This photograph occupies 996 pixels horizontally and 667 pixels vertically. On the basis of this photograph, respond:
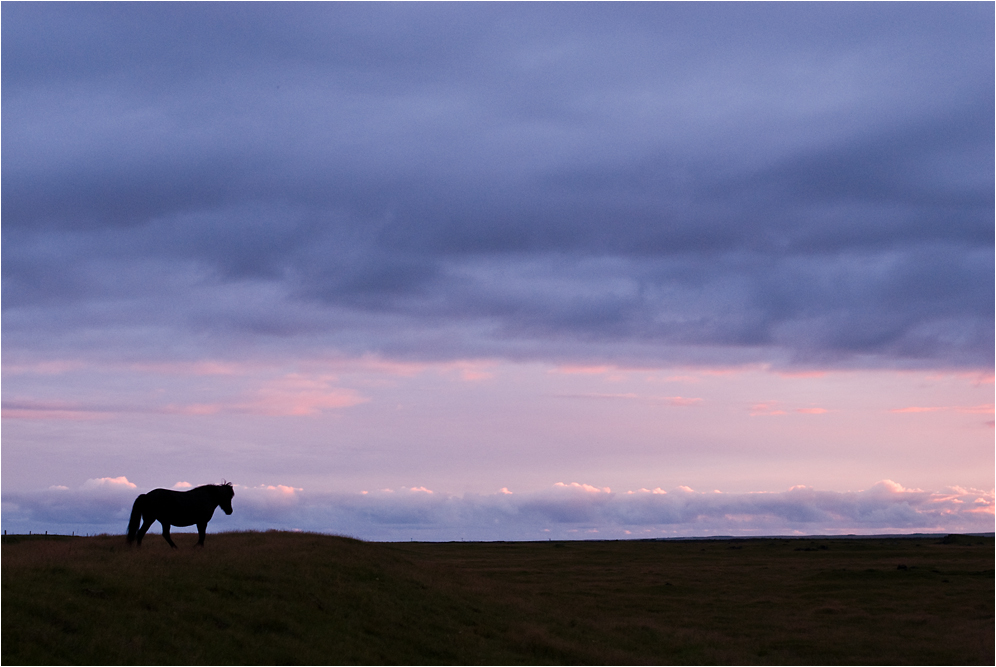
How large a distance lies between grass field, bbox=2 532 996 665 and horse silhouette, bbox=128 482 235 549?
1.09 metres

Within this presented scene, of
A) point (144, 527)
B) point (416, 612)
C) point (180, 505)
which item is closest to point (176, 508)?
point (180, 505)

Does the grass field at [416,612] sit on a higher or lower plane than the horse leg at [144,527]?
lower

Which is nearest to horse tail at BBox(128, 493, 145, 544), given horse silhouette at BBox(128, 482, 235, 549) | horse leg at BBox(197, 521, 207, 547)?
horse silhouette at BBox(128, 482, 235, 549)

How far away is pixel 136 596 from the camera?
86.9ft

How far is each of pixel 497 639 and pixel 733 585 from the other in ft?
93.8

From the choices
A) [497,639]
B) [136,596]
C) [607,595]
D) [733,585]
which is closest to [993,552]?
[733,585]

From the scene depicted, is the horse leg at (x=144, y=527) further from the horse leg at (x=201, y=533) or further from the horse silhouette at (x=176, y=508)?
the horse leg at (x=201, y=533)

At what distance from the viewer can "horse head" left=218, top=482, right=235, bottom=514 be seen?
133ft

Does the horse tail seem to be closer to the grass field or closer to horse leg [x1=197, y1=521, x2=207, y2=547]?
the grass field

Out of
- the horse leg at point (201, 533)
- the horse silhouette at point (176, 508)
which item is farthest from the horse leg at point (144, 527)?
the horse leg at point (201, 533)

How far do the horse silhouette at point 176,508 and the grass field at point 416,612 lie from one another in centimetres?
109

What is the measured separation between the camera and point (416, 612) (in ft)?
112

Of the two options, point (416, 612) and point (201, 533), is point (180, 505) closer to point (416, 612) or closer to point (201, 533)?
point (201, 533)

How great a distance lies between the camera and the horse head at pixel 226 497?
40469 millimetres
